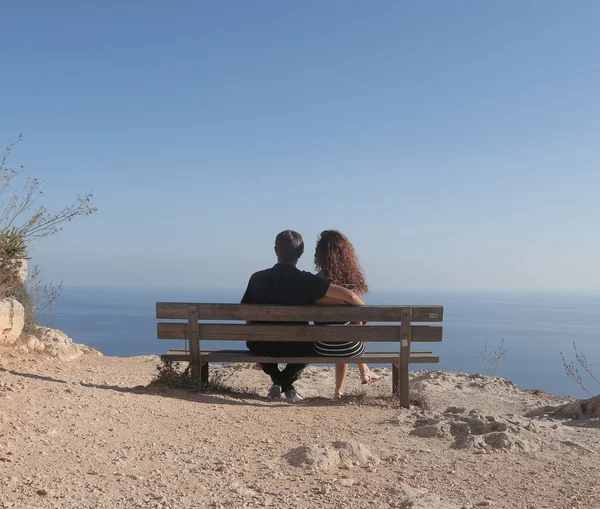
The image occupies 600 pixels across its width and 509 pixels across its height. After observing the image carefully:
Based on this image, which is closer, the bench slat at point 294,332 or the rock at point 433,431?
the rock at point 433,431

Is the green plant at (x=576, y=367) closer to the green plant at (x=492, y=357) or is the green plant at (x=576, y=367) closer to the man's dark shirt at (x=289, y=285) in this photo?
the green plant at (x=492, y=357)

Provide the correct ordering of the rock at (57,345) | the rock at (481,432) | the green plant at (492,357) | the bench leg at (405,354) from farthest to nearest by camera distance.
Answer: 1. the green plant at (492,357)
2. the rock at (57,345)
3. the bench leg at (405,354)
4. the rock at (481,432)

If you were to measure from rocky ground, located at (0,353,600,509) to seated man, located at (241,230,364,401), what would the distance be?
0.58m

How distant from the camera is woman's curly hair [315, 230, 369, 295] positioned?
6695 millimetres

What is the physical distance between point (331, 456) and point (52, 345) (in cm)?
697

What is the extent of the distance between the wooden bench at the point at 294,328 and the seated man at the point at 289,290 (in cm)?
15

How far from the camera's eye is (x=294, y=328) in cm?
617

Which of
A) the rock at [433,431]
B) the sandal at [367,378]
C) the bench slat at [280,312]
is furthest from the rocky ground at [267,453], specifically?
the sandal at [367,378]

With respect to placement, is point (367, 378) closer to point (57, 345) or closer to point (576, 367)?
point (57, 345)

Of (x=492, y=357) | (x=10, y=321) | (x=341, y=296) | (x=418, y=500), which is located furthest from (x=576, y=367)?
(x=10, y=321)

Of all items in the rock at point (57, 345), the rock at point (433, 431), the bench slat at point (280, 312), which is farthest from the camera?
the rock at point (57, 345)

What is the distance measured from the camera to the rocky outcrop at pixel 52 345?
28.5ft

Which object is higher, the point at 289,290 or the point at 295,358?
the point at 289,290

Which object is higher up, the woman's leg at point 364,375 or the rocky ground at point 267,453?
the rocky ground at point 267,453
